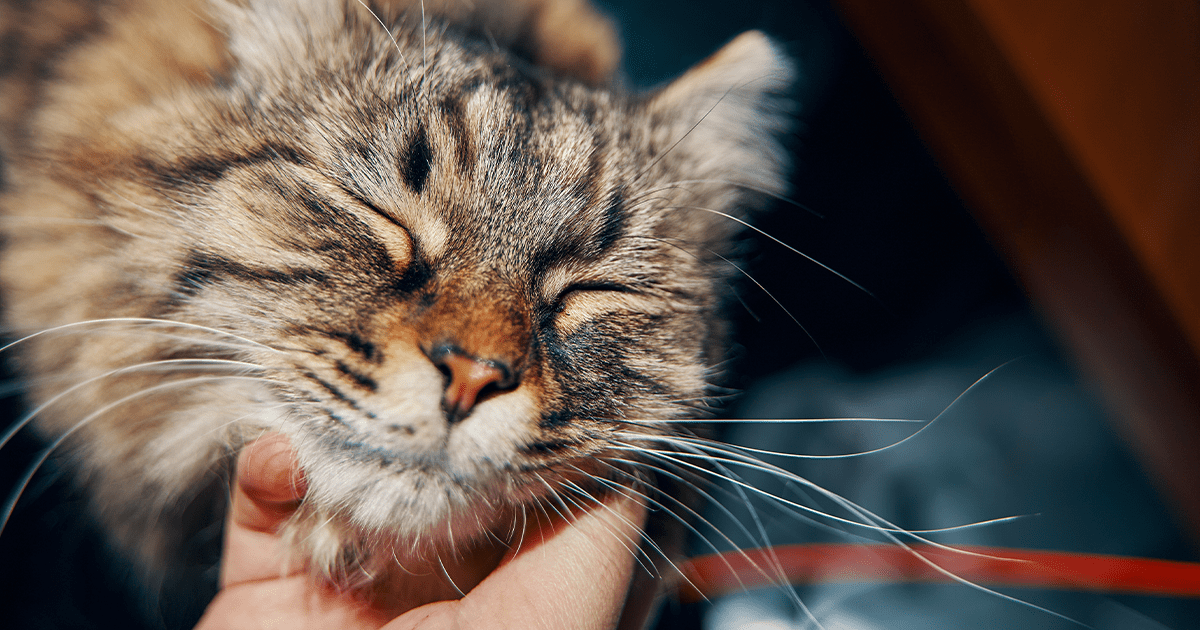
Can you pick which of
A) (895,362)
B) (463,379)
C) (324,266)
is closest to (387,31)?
(324,266)

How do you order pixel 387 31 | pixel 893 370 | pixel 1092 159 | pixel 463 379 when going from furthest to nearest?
pixel 893 370 < pixel 1092 159 < pixel 387 31 < pixel 463 379

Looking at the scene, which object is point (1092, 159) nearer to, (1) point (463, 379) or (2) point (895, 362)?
(2) point (895, 362)

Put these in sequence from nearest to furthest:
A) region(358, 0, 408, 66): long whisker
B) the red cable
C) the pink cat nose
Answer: the pink cat nose
region(358, 0, 408, 66): long whisker
the red cable

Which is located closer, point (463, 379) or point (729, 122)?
point (463, 379)

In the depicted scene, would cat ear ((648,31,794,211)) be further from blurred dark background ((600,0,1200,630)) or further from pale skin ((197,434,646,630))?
pale skin ((197,434,646,630))

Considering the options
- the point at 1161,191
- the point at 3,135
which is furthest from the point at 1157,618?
the point at 3,135

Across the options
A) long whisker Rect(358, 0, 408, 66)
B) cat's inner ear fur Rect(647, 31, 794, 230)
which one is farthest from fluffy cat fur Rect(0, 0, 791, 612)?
cat's inner ear fur Rect(647, 31, 794, 230)

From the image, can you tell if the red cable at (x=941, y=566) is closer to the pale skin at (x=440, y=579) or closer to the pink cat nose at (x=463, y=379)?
the pale skin at (x=440, y=579)

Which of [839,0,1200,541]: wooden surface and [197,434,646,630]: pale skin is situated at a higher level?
[839,0,1200,541]: wooden surface
